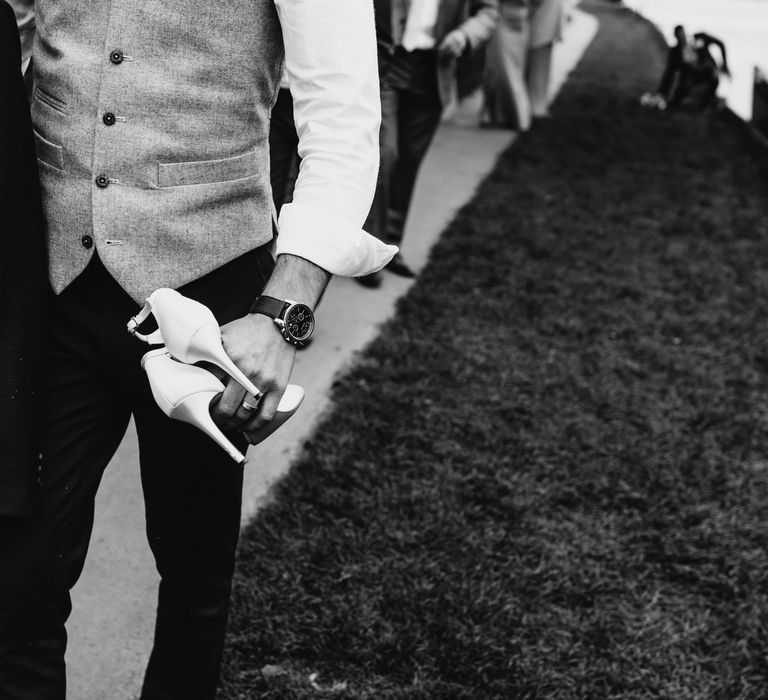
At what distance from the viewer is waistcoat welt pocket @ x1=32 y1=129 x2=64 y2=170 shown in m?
1.56

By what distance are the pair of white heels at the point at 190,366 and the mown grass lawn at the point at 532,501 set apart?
128 cm

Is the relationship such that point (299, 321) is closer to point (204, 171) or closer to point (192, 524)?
point (204, 171)

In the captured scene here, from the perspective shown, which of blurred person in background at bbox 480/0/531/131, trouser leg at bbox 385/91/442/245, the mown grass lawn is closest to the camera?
the mown grass lawn

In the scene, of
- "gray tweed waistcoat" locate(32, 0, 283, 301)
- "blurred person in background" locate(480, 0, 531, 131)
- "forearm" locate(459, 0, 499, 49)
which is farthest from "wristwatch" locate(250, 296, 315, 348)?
"blurred person in background" locate(480, 0, 531, 131)

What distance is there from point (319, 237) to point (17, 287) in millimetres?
520

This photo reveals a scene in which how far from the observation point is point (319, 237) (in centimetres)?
143

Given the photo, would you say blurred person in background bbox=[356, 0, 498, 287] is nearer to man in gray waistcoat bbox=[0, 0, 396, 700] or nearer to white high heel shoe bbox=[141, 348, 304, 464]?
man in gray waistcoat bbox=[0, 0, 396, 700]

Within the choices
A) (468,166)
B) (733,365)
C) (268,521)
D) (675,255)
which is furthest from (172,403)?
(468,166)

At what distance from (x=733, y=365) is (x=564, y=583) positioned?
2233mm

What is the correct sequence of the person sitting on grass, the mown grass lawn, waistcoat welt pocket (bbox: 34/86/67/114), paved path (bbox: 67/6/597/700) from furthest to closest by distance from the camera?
the person sitting on grass < the mown grass lawn < paved path (bbox: 67/6/597/700) < waistcoat welt pocket (bbox: 34/86/67/114)

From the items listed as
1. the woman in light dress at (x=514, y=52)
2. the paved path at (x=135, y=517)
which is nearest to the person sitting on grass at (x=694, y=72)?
the woman in light dress at (x=514, y=52)

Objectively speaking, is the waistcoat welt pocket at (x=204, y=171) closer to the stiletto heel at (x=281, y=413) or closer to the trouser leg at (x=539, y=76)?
the stiletto heel at (x=281, y=413)

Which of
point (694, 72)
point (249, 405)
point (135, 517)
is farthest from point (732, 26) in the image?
point (249, 405)

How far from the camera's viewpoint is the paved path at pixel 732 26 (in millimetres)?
13655
